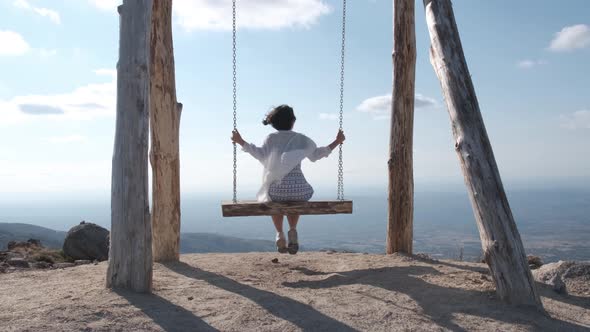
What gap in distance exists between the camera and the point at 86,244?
10125 mm

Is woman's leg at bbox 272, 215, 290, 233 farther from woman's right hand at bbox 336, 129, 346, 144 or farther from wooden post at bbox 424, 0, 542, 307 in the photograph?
wooden post at bbox 424, 0, 542, 307

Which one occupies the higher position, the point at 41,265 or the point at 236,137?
the point at 236,137

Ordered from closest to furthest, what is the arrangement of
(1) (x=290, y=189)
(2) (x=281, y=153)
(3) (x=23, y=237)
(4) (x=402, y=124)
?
(1) (x=290, y=189), (2) (x=281, y=153), (4) (x=402, y=124), (3) (x=23, y=237)

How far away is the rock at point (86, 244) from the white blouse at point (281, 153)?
184 inches

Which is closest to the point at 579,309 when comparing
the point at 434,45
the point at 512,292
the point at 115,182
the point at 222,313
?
the point at 512,292

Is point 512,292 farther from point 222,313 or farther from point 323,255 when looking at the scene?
point 323,255

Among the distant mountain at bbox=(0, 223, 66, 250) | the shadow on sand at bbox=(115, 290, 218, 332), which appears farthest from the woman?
the distant mountain at bbox=(0, 223, 66, 250)

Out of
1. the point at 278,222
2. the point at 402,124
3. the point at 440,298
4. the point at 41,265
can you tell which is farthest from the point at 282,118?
the point at 41,265

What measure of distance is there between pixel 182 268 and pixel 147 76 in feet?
8.48

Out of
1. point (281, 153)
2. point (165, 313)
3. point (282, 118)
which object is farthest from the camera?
point (282, 118)

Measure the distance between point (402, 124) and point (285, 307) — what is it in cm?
352

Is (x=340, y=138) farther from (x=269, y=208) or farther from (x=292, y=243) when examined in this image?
(x=292, y=243)

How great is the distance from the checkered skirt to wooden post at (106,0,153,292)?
81.3 inches

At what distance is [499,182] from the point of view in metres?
4.89
